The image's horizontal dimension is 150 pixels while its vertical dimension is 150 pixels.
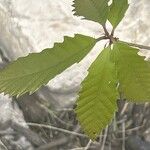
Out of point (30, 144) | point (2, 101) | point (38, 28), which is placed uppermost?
point (38, 28)

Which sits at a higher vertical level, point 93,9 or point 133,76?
point 93,9

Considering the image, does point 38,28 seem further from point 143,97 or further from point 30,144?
point 143,97

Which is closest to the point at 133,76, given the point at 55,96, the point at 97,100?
the point at 97,100

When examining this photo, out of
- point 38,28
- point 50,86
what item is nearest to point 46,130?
point 50,86

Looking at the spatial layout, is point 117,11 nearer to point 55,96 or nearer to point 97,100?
point 97,100

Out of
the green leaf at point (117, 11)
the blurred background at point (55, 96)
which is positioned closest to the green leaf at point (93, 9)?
the green leaf at point (117, 11)

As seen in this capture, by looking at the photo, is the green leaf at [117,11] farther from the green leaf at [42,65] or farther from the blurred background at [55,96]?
the blurred background at [55,96]
